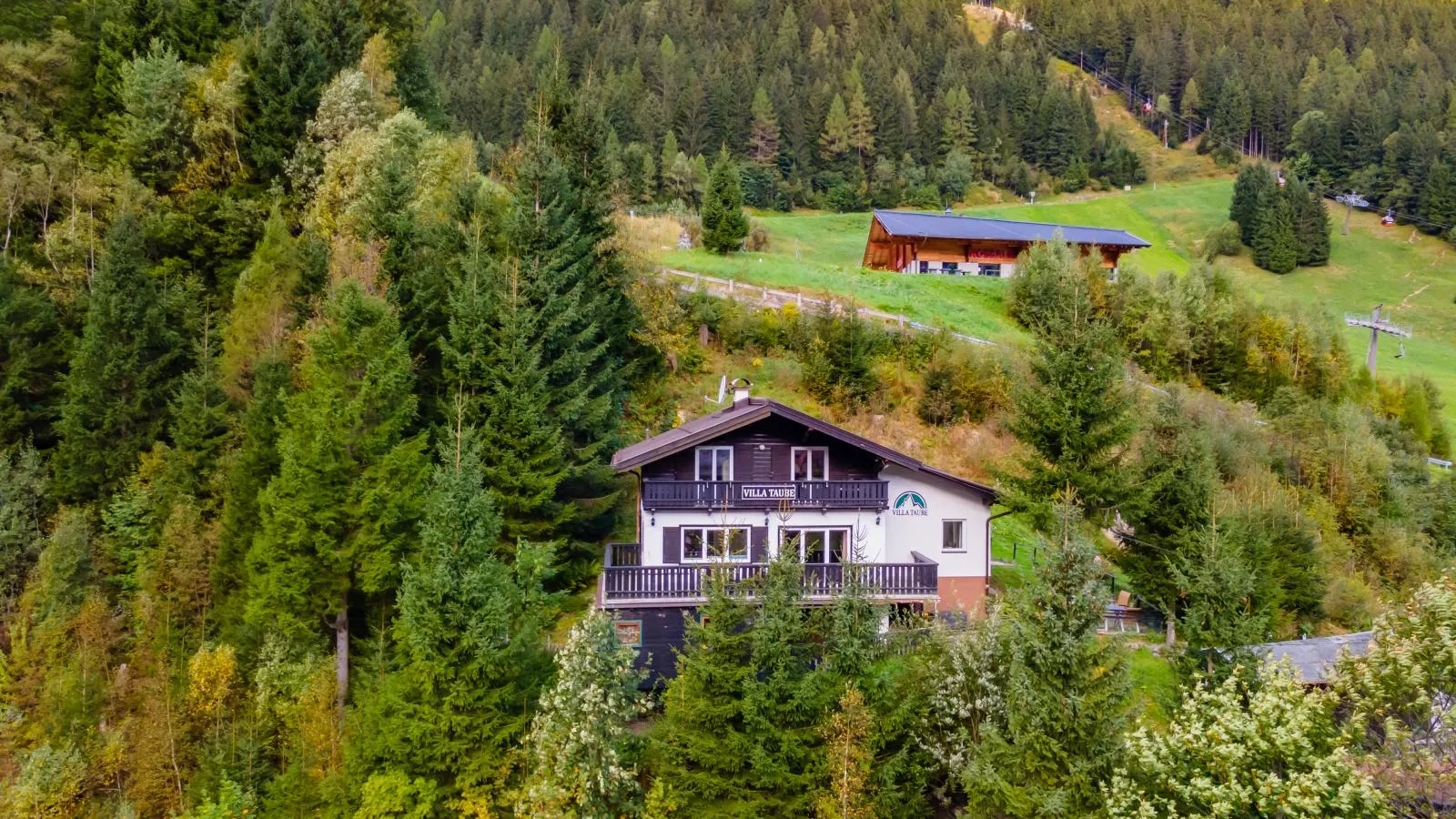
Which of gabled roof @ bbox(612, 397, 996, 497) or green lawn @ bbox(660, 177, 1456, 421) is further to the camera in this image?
green lawn @ bbox(660, 177, 1456, 421)

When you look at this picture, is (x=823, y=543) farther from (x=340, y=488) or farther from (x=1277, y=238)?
(x=1277, y=238)

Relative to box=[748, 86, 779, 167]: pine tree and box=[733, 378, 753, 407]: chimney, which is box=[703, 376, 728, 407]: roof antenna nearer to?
box=[733, 378, 753, 407]: chimney

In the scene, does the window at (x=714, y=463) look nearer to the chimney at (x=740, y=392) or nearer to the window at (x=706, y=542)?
the window at (x=706, y=542)

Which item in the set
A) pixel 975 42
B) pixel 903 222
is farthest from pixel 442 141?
pixel 975 42

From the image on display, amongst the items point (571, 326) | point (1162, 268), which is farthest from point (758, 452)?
point (1162, 268)

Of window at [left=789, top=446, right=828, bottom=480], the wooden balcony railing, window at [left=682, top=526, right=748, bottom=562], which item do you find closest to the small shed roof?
the wooden balcony railing

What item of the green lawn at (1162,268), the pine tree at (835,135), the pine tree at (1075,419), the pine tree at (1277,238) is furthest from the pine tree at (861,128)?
the pine tree at (1075,419)
